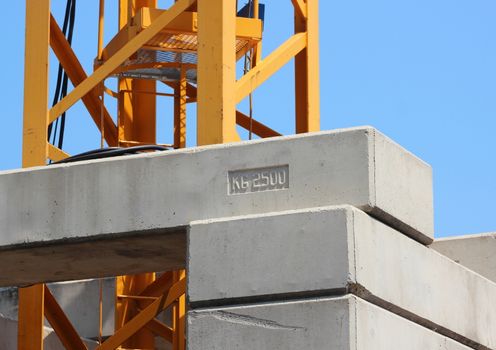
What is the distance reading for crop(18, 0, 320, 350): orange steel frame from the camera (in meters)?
15.7

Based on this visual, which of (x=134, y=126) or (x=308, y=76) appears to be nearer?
(x=308, y=76)

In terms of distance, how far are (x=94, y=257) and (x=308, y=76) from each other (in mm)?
4094

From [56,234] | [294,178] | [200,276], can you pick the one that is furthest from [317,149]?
[56,234]

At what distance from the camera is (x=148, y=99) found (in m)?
21.8

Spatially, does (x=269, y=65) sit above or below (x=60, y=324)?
above

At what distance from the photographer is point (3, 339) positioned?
20734mm

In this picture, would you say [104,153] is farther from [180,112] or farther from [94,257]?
[180,112]

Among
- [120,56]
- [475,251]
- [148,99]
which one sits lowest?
[475,251]

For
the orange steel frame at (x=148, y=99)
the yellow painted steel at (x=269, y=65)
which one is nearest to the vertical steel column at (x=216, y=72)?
the orange steel frame at (x=148, y=99)

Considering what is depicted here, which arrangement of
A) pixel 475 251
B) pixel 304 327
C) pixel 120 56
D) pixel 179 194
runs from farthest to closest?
pixel 475 251, pixel 120 56, pixel 179 194, pixel 304 327

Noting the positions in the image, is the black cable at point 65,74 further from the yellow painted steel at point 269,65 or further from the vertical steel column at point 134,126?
the yellow painted steel at point 269,65

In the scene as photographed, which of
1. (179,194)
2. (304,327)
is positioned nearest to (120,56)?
(179,194)

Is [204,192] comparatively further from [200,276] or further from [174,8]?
[174,8]

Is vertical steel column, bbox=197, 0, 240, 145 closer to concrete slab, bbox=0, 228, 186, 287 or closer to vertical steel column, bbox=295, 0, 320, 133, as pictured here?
concrete slab, bbox=0, 228, 186, 287
